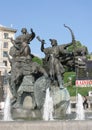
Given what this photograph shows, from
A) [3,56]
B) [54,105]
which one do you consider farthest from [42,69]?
[3,56]

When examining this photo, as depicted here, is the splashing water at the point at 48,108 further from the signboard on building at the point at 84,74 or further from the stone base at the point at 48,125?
the stone base at the point at 48,125

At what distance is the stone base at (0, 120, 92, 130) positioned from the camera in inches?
361

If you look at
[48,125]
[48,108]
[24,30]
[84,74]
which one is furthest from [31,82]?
[84,74]

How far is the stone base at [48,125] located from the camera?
361 inches

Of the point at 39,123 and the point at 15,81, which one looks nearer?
the point at 39,123

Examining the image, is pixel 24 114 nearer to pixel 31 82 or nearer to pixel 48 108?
pixel 48 108

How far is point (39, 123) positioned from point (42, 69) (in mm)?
4686

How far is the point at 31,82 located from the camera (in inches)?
534

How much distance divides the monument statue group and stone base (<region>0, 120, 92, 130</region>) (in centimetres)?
375

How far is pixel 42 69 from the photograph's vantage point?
13773 mm

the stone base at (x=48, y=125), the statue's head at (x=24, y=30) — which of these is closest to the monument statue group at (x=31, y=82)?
the statue's head at (x=24, y=30)

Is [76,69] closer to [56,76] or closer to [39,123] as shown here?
[56,76]

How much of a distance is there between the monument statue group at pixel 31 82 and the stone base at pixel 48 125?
375cm

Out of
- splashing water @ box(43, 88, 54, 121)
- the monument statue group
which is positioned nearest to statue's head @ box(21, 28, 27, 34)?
the monument statue group
